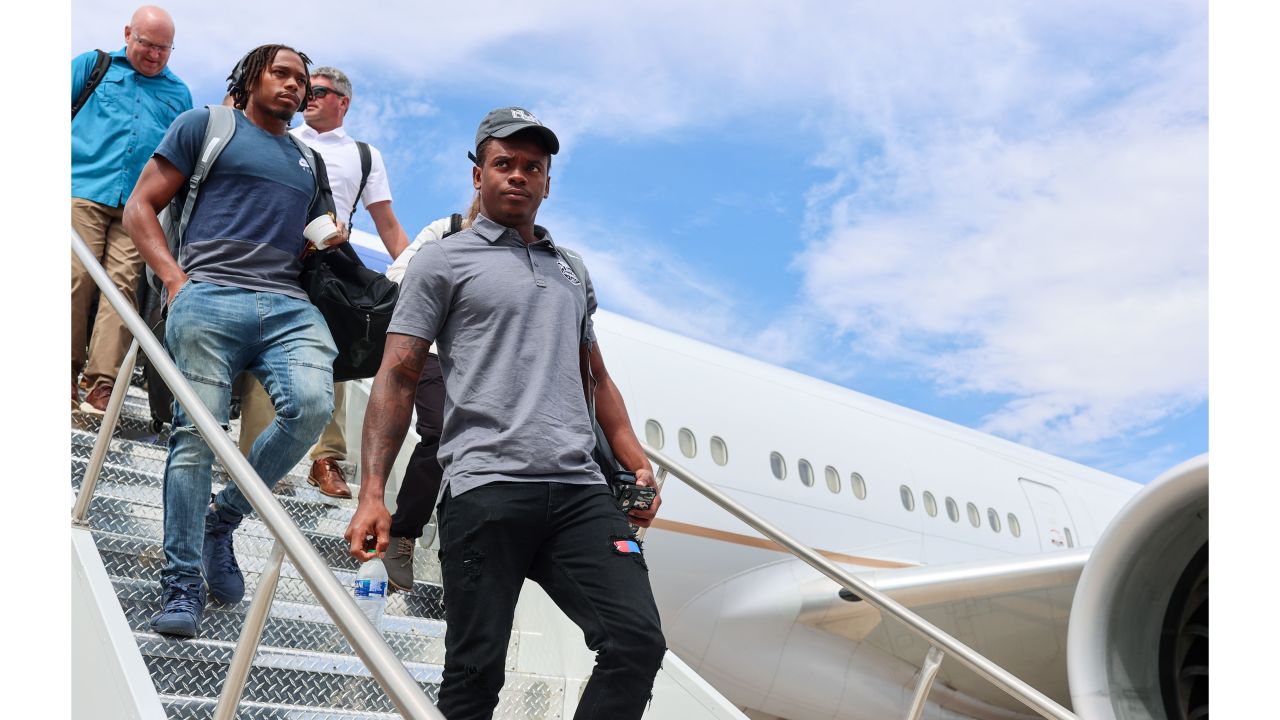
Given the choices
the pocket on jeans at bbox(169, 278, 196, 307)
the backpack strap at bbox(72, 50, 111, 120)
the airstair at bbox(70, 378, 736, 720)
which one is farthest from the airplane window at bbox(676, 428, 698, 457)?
the pocket on jeans at bbox(169, 278, 196, 307)

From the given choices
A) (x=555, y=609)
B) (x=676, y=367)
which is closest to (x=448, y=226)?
(x=555, y=609)

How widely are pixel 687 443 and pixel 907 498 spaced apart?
2.13m

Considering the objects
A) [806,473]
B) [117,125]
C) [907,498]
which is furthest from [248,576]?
[907,498]

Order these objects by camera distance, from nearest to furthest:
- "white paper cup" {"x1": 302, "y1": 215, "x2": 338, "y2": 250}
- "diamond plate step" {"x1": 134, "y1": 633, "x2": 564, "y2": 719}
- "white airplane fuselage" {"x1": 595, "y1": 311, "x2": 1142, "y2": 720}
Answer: "diamond plate step" {"x1": 134, "y1": 633, "x2": 564, "y2": 719} → "white paper cup" {"x1": 302, "y1": 215, "x2": 338, "y2": 250} → "white airplane fuselage" {"x1": 595, "y1": 311, "x2": 1142, "y2": 720}

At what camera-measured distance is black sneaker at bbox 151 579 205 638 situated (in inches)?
112

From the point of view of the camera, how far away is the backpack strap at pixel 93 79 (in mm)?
4594

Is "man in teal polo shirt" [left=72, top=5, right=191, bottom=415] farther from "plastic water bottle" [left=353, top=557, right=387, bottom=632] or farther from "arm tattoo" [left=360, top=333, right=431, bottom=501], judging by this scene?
"arm tattoo" [left=360, top=333, right=431, bottom=501]

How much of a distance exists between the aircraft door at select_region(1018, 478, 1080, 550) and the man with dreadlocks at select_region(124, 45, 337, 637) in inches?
285

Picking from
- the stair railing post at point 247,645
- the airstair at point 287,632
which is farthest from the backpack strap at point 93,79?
the stair railing post at point 247,645

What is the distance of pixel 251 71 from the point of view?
337cm

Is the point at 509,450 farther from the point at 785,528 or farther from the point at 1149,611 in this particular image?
the point at 785,528

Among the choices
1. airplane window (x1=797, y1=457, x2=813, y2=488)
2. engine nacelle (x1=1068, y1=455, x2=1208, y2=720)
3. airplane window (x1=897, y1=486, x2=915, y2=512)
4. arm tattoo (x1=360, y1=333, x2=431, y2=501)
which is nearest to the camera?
arm tattoo (x1=360, y1=333, x2=431, y2=501)

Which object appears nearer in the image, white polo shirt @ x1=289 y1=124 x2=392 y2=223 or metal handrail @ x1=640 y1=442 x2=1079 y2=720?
metal handrail @ x1=640 y1=442 x2=1079 y2=720

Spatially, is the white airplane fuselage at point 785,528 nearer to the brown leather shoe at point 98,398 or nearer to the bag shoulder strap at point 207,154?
the brown leather shoe at point 98,398
